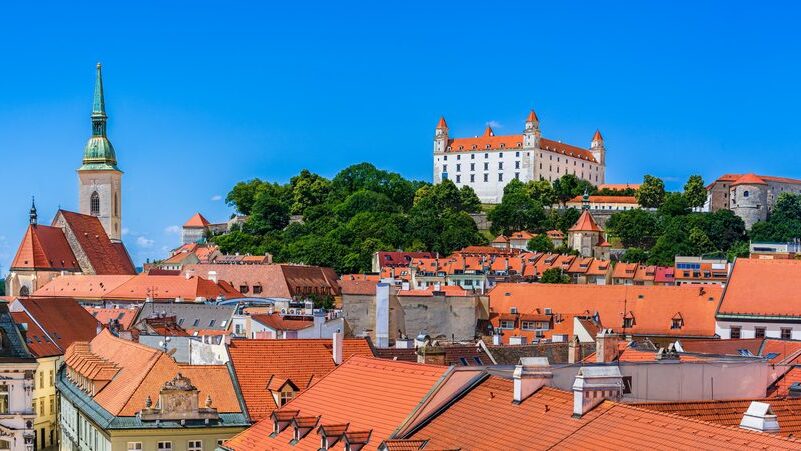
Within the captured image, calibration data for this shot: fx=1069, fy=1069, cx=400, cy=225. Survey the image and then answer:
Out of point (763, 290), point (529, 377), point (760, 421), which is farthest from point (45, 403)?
point (760, 421)

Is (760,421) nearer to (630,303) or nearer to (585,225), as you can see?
(630,303)

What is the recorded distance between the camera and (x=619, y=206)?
6693 inches

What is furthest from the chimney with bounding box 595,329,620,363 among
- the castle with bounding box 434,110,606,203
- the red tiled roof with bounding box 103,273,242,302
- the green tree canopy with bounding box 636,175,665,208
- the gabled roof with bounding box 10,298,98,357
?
the castle with bounding box 434,110,606,203

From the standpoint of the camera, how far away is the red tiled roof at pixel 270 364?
30.7 metres

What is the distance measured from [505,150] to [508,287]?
105 m

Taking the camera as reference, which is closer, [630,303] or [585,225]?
[630,303]

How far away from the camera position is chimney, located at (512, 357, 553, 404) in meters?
19.4

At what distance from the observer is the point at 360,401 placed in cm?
2328

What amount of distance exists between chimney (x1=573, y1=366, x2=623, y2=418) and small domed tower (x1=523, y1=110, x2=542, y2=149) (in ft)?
541

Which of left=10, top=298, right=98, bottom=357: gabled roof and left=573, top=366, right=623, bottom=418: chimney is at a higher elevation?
left=573, top=366, right=623, bottom=418: chimney

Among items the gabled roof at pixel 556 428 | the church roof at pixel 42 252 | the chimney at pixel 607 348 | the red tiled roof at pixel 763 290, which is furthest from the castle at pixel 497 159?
the gabled roof at pixel 556 428

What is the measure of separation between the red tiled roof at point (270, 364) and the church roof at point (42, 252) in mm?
71591

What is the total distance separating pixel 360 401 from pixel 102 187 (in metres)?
98.8

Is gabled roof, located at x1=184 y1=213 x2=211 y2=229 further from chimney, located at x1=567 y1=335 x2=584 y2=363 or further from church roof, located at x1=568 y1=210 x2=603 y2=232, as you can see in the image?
chimney, located at x1=567 y1=335 x2=584 y2=363
